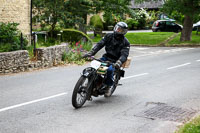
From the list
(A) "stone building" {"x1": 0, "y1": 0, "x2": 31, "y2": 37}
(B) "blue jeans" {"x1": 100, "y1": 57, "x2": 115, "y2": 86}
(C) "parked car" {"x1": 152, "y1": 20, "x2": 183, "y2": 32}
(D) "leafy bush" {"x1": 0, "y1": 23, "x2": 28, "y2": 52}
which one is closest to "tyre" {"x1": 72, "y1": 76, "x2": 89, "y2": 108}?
(B) "blue jeans" {"x1": 100, "y1": 57, "x2": 115, "y2": 86}

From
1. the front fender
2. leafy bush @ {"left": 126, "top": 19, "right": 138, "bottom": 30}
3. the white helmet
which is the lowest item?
leafy bush @ {"left": 126, "top": 19, "right": 138, "bottom": 30}

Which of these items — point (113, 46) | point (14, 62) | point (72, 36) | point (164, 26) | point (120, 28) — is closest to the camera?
point (120, 28)

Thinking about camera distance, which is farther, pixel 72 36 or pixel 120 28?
pixel 72 36

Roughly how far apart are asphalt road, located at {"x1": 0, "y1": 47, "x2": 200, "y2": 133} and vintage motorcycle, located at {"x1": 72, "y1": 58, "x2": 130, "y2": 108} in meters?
0.26

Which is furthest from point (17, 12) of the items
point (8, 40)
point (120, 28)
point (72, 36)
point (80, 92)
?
point (80, 92)

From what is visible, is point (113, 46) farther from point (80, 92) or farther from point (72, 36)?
point (72, 36)

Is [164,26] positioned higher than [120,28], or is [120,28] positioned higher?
[120,28]

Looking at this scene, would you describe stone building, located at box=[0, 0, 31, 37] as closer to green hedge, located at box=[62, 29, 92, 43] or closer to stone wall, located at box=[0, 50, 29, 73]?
green hedge, located at box=[62, 29, 92, 43]

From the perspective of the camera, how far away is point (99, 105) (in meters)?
8.59

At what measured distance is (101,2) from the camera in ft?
82.7

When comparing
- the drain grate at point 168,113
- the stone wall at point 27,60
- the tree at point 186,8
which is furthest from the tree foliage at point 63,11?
the drain grate at point 168,113

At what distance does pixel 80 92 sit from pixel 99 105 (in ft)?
2.75

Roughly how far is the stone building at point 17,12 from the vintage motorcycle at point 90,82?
11510mm

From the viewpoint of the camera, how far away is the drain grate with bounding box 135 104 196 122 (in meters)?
7.55
